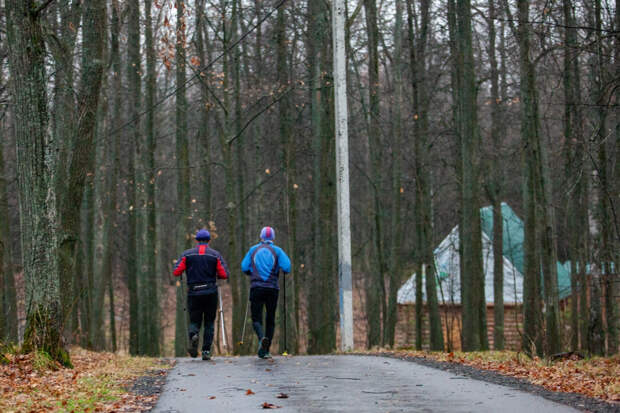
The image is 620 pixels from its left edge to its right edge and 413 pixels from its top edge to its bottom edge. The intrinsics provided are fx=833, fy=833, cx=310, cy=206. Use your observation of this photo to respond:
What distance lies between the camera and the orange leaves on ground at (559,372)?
27.5 feet

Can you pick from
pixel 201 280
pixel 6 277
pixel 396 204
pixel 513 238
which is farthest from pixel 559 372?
pixel 513 238

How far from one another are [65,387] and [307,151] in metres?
18.4

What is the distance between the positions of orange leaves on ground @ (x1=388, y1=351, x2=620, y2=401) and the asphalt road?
758 millimetres

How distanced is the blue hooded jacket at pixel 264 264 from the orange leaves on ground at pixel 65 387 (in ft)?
6.78

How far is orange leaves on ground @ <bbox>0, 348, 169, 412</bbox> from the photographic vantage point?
7.45 m

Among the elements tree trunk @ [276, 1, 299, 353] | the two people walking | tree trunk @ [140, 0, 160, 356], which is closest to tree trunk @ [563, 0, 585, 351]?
the two people walking

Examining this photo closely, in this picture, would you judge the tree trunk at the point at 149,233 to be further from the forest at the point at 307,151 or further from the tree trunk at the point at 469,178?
the tree trunk at the point at 469,178

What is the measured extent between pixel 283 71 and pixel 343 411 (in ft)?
63.2

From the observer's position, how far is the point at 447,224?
31.2 metres

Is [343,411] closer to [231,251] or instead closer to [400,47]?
[231,251]

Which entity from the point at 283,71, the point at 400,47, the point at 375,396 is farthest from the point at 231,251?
the point at 375,396

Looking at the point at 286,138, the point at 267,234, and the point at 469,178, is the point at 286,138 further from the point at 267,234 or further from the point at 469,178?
the point at 267,234

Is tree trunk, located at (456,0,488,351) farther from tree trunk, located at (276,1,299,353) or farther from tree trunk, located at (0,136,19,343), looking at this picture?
tree trunk, located at (0,136,19,343)

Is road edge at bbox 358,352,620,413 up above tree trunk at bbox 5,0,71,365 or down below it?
below
